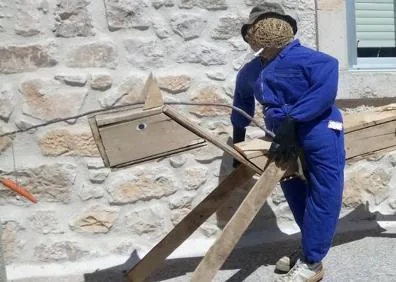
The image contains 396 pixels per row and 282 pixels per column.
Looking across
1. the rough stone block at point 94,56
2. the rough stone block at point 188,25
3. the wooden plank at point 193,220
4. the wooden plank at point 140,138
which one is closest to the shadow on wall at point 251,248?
the wooden plank at point 193,220

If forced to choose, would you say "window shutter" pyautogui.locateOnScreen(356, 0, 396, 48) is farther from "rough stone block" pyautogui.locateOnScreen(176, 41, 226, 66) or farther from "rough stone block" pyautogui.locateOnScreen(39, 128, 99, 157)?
"rough stone block" pyautogui.locateOnScreen(39, 128, 99, 157)

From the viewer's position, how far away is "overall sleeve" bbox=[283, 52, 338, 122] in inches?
111

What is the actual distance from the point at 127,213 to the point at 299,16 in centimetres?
163

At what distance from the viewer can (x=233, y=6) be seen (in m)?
3.78

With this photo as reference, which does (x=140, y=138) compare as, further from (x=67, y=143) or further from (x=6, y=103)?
(x=6, y=103)

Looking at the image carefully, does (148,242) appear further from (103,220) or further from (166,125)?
(166,125)

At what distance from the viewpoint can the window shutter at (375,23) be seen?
168 inches

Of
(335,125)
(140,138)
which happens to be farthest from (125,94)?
(335,125)

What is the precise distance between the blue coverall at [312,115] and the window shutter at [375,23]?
1428mm

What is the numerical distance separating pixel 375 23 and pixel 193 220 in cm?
214

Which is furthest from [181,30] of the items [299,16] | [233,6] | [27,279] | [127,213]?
[27,279]

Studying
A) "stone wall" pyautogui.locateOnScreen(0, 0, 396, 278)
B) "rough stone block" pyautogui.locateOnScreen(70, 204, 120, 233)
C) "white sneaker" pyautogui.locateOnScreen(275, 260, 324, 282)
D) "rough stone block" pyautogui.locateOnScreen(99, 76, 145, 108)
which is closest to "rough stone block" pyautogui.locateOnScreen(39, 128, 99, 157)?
"stone wall" pyautogui.locateOnScreen(0, 0, 396, 278)

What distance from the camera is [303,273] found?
123 inches

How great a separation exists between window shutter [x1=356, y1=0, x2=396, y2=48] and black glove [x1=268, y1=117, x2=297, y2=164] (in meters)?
1.68
